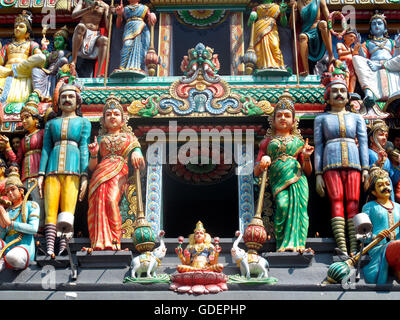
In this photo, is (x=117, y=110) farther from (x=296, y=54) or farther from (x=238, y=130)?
(x=296, y=54)

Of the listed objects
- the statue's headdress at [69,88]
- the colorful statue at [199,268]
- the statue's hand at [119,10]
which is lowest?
the colorful statue at [199,268]

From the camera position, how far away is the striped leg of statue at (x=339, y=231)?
39.7 feet

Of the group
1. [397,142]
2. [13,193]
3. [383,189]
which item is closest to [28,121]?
[13,193]

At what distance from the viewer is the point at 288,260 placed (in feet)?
38.6

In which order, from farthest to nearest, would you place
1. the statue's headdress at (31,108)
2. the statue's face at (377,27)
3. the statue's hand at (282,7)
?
the statue's face at (377,27)
the statue's hand at (282,7)
the statue's headdress at (31,108)

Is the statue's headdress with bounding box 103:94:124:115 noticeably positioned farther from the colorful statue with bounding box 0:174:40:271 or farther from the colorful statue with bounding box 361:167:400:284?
the colorful statue with bounding box 361:167:400:284

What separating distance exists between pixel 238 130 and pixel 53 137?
10.3ft

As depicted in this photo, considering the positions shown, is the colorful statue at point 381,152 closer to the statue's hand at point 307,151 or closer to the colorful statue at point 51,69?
the statue's hand at point 307,151

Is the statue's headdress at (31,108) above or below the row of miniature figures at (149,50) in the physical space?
below

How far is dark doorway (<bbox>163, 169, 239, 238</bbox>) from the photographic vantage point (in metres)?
15.7

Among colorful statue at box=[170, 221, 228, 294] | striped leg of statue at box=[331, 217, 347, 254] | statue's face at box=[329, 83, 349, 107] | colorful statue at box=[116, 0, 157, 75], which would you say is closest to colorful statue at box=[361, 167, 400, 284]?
striped leg of statue at box=[331, 217, 347, 254]

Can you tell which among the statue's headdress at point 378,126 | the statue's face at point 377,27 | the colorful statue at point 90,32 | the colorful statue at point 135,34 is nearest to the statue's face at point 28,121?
the colorful statue at point 90,32

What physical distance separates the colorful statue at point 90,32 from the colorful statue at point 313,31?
375 centimetres
